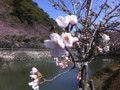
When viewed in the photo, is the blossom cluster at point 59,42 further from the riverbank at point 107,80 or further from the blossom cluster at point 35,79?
the riverbank at point 107,80

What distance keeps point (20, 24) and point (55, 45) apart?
45.9ft

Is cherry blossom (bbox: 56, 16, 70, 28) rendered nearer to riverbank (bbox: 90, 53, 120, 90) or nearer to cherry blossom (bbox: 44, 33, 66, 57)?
cherry blossom (bbox: 44, 33, 66, 57)

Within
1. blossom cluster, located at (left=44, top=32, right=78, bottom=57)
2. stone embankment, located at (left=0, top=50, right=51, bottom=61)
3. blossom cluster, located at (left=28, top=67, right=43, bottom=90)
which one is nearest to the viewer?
blossom cluster, located at (left=44, top=32, right=78, bottom=57)

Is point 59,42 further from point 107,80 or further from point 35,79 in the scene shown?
point 107,80

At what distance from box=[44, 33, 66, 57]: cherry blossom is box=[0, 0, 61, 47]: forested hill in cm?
1098

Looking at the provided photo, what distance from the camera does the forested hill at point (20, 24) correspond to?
11.4 meters

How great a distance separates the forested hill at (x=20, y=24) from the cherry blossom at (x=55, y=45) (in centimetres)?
1098

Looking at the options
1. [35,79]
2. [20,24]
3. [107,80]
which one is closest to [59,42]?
[35,79]

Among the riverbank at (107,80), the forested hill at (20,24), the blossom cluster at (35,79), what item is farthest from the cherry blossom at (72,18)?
the forested hill at (20,24)

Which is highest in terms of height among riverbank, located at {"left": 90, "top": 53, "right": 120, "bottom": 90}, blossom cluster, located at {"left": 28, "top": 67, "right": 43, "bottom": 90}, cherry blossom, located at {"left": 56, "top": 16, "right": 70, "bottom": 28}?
cherry blossom, located at {"left": 56, "top": 16, "right": 70, "bottom": 28}

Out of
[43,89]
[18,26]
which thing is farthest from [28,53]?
[43,89]

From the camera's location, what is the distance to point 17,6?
1609cm

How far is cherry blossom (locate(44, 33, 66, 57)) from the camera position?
537 mm

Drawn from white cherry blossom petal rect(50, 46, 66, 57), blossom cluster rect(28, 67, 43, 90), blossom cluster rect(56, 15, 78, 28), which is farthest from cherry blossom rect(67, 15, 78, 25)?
blossom cluster rect(28, 67, 43, 90)
